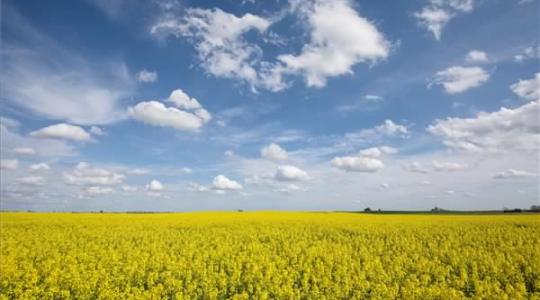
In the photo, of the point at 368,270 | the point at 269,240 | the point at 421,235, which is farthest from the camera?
the point at 421,235

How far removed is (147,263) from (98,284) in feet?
7.30

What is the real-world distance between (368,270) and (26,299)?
9.45 m

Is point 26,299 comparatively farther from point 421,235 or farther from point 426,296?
point 421,235

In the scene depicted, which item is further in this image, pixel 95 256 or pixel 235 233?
pixel 235 233

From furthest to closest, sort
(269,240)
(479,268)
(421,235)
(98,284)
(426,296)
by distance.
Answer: (421,235) → (269,240) → (479,268) → (98,284) → (426,296)

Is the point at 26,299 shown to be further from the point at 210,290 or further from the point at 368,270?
the point at 368,270


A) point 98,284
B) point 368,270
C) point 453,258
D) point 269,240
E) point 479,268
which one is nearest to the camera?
point 98,284

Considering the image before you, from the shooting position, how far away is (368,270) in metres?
12.2

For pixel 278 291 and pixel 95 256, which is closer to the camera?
pixel 278 291

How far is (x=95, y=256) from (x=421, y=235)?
16.9 meters

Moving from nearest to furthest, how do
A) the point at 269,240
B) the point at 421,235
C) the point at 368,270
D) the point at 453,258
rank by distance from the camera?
the point at 368,270 < the point at 453,258 < the point at 269,240 < the point at 421,235

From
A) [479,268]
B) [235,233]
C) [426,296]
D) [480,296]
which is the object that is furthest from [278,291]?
[235,233]

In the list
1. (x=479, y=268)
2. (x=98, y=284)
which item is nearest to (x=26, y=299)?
(x=98, y=284)

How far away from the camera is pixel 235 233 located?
2202 centimetres
